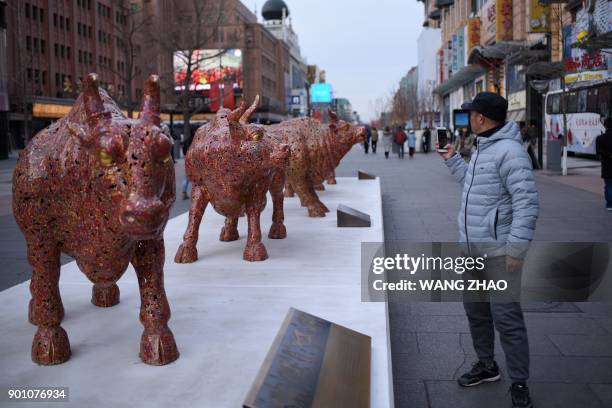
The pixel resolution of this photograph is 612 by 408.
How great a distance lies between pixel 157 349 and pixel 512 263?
2.03 m

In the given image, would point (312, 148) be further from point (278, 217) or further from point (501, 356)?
point (501, 356)

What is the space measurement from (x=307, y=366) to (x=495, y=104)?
1.79 metres

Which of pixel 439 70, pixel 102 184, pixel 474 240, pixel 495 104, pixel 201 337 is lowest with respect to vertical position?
pixel 201 337

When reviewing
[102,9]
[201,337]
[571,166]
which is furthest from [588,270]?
[102,9]

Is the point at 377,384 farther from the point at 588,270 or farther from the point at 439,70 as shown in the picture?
the point at 439,70

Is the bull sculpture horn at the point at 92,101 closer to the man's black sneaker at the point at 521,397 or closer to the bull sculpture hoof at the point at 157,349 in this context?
the bull sculpture hoof at the point at 157,349

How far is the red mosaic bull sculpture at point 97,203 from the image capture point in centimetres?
299

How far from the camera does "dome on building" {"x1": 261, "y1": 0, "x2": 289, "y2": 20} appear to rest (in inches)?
4313

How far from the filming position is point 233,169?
19.5ft

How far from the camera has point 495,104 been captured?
3.59 meters

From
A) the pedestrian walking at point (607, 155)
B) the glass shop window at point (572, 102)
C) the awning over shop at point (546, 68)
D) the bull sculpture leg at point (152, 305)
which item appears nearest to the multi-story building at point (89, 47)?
the awning over shop at point (546, 68)

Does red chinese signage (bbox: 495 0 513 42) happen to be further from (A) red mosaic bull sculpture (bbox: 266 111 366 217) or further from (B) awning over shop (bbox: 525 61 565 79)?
(A) red mosaic bull sculpture (bbox: 266 111 366 217)

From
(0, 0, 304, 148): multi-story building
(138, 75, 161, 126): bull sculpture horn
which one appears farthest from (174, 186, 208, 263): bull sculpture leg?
(0, 0, 304, 148): multi-story building

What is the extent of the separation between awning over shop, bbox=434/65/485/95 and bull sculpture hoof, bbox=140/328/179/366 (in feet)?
122
